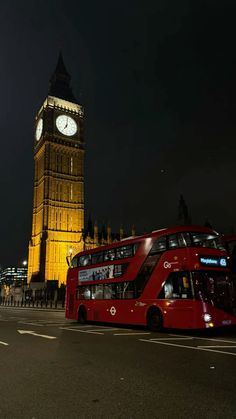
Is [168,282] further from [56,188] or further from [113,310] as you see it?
Answer: [56,188]

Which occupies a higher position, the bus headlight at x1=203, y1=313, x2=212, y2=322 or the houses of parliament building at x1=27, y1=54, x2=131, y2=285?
the houses of parliament building at x1=27, y1=54, x2=131, y2=285

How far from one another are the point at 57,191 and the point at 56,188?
2.28ft

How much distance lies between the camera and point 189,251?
12625 mm

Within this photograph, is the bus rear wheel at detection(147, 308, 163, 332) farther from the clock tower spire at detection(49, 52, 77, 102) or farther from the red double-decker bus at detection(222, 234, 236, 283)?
the clock tower spire at detection(49, 52, 77, 102)

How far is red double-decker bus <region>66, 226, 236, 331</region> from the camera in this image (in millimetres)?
12281

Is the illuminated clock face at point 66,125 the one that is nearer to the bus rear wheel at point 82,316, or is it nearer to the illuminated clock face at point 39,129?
the illuminated clock face at point 39,129

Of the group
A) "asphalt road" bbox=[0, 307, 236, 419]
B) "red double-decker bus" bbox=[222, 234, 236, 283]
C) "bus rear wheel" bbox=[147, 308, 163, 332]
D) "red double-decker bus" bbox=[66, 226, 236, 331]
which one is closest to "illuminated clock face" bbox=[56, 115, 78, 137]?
"red double-decker bus" bbox=[66, 226, 236, 331]

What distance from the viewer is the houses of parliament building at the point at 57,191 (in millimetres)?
73375

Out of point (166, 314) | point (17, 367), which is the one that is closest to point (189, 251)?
point (166, 314)

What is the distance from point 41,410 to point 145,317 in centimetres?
1013

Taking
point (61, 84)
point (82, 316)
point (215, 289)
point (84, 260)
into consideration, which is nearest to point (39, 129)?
point (61, 84)

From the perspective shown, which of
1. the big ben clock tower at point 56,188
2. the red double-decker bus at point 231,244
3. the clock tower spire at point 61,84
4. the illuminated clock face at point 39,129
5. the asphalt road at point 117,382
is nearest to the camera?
the asphalt road at point 117,382

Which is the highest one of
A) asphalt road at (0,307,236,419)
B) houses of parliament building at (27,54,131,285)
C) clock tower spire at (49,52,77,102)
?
clock tower spire at (49,52,77,102)

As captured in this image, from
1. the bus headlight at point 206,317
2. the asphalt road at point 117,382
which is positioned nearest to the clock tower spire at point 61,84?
the bus headlight at point 206,317
